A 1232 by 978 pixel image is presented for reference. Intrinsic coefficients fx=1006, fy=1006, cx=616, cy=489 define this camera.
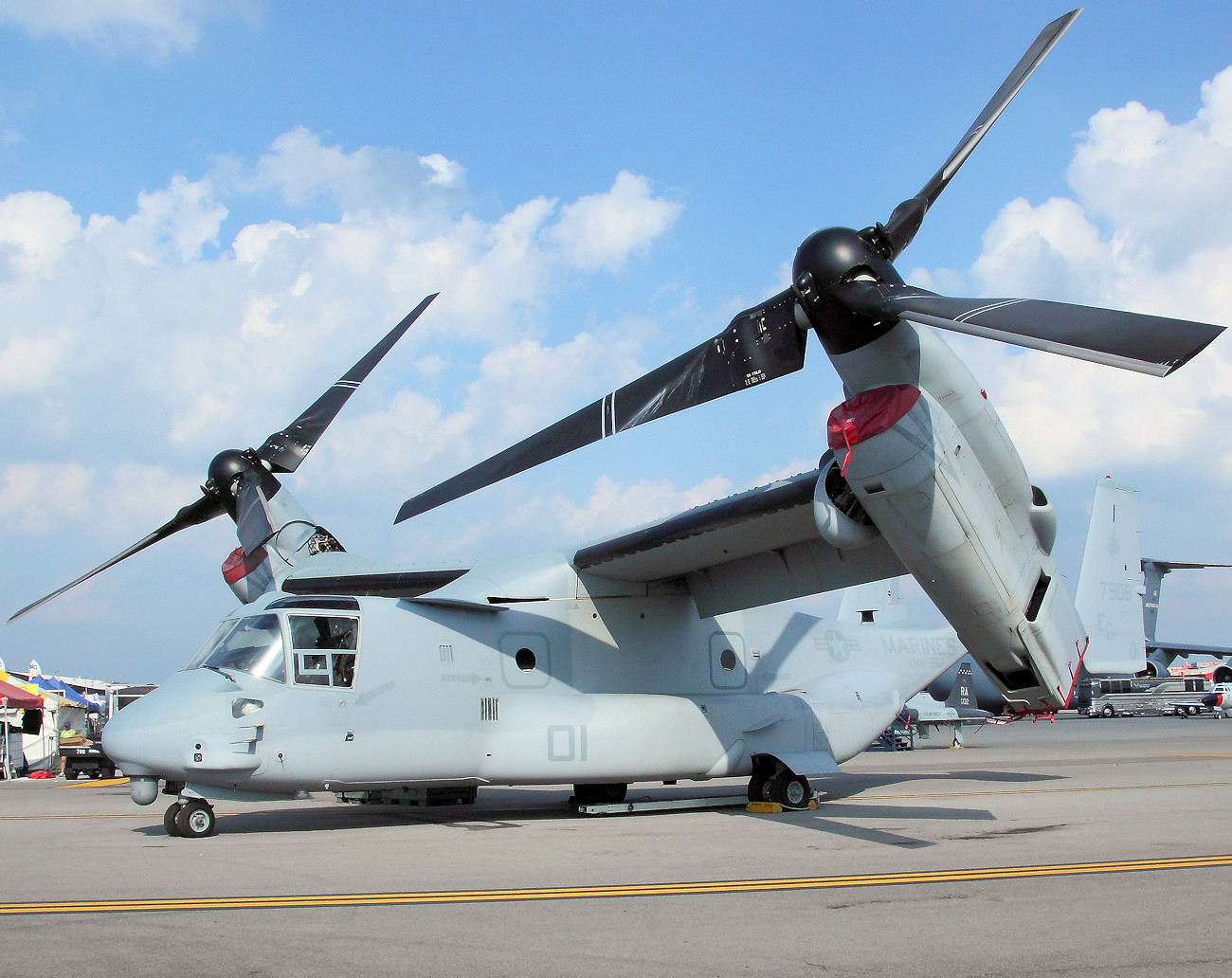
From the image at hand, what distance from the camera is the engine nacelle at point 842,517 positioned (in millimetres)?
9852

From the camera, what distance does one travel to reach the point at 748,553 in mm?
13281

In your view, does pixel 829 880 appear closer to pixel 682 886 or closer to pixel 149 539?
pixel 682 886

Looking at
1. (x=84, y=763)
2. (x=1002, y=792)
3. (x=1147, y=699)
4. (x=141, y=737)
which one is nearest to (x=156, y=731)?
(x=141, y=737)

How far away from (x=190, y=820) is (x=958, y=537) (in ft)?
28.3

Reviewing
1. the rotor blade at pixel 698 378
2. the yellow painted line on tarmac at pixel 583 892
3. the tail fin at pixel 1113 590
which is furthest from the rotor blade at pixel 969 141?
the tail fin at pixel 1113 590

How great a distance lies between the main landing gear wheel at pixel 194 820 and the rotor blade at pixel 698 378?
527cm

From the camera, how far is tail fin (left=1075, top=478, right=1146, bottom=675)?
47.3 ft

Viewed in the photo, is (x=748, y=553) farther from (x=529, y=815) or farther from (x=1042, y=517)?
(x=529, y=815)

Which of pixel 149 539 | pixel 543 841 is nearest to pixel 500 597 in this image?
pixel 543 841

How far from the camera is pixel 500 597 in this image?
1333 centimetres

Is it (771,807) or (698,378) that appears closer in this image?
(698,378)

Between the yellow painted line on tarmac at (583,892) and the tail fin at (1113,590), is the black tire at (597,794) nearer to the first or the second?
the yellow painted line on tarmac at (583,892)

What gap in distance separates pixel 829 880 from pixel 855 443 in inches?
148

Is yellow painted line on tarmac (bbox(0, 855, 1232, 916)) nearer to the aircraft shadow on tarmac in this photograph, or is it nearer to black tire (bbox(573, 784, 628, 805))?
the aircraft shadow on tarmac
